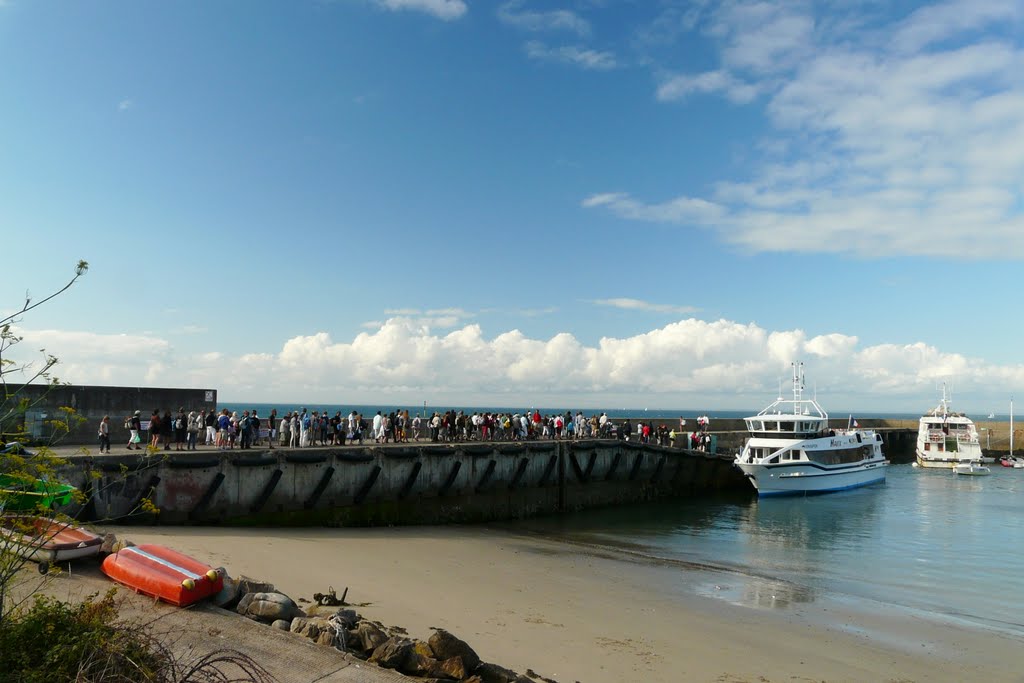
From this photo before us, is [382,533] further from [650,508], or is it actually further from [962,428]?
[962,428]

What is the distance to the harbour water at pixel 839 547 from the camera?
706 inches

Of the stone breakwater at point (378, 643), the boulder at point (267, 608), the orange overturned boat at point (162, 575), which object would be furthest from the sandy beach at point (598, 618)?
the orange overturned boat at point (162, 575)

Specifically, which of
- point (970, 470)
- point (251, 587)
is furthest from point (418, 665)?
point (970, 470)

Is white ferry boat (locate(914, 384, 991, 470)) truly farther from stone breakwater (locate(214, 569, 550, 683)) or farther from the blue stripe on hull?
stone breakwater (locate(214, 569, 550, 683))

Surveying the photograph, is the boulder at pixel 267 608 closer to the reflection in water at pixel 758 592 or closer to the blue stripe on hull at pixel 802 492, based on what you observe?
the reflection in water at pixel 758 592

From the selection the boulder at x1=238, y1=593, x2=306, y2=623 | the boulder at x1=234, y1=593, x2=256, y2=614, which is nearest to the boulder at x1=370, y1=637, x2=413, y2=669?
the boulder at x1=238, y1=593, x2=306, y2=623

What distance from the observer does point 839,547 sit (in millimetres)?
25844

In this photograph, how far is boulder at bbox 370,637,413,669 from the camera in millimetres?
8344

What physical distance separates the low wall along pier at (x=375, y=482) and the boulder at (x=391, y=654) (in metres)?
7.12

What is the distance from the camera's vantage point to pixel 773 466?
39781 millimetres

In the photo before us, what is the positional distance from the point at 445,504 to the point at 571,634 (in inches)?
585

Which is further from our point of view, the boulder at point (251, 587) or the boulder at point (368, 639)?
the boulder at point (251, 587)

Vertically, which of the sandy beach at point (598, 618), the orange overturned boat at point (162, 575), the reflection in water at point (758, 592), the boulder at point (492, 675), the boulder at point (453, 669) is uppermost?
the orange overturned boat at point (162, 575)

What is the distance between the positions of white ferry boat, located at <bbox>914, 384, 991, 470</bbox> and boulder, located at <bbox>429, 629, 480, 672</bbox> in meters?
64.0
